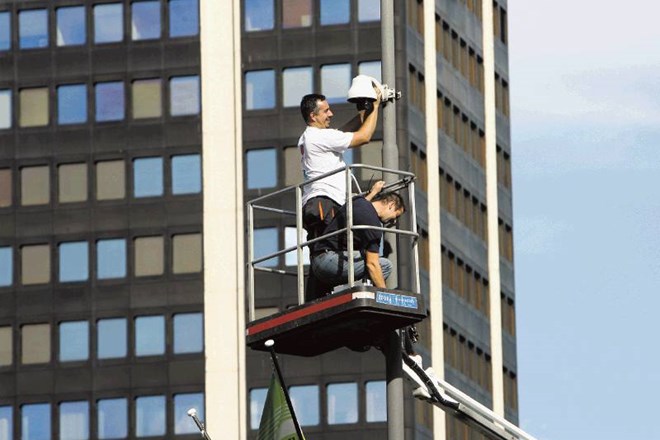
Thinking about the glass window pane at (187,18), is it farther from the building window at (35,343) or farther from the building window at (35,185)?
the building window at (35,343)

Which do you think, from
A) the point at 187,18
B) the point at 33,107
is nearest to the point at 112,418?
the point at 33,107

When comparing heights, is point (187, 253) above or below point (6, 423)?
above

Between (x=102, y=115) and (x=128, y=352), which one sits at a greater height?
(x=102, y=115)

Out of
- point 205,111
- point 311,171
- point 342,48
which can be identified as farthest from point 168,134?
point 311,171

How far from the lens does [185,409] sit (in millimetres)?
110312

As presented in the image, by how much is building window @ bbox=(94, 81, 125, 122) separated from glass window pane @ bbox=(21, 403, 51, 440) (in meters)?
13.8

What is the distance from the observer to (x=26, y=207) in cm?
11519

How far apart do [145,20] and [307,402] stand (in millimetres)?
20040

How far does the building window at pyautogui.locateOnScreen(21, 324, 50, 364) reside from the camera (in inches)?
4451

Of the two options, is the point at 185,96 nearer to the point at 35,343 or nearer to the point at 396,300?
the point at 35,343

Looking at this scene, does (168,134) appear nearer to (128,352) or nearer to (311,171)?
(128,352)

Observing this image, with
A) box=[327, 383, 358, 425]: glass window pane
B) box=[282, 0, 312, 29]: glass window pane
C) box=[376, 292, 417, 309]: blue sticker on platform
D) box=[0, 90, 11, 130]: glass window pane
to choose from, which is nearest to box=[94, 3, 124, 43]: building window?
box=[0, 90, 11, 130]: glass window pane

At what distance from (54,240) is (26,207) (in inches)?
89.0

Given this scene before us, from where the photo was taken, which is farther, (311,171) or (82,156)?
(82,156)
